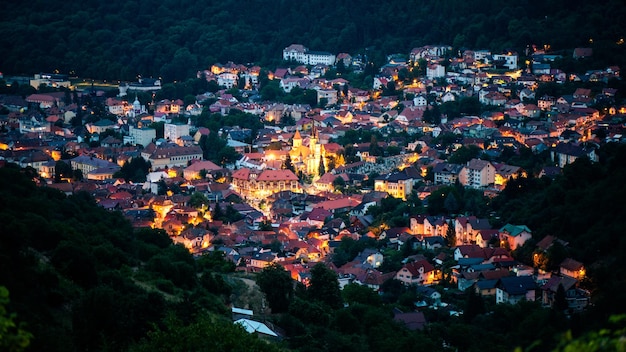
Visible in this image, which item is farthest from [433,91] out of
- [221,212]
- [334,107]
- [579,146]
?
[221,212]

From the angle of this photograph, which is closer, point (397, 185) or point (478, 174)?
point (478, 174)

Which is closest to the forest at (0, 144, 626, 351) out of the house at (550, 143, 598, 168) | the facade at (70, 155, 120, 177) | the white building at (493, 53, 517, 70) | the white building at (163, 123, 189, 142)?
the house at (550, 143, 598, 168)

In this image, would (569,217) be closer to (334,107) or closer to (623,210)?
(623,210)

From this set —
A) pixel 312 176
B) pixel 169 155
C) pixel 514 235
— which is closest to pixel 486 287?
pixel 514 235

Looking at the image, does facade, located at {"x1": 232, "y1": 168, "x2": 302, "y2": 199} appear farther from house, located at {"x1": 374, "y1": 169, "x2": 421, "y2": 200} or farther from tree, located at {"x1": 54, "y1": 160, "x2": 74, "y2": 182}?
tree, located at {"x1": 54, "y1": 160, "x2": 74, "y2": 182}

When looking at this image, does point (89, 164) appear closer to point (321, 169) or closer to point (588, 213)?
point (321, 169)
